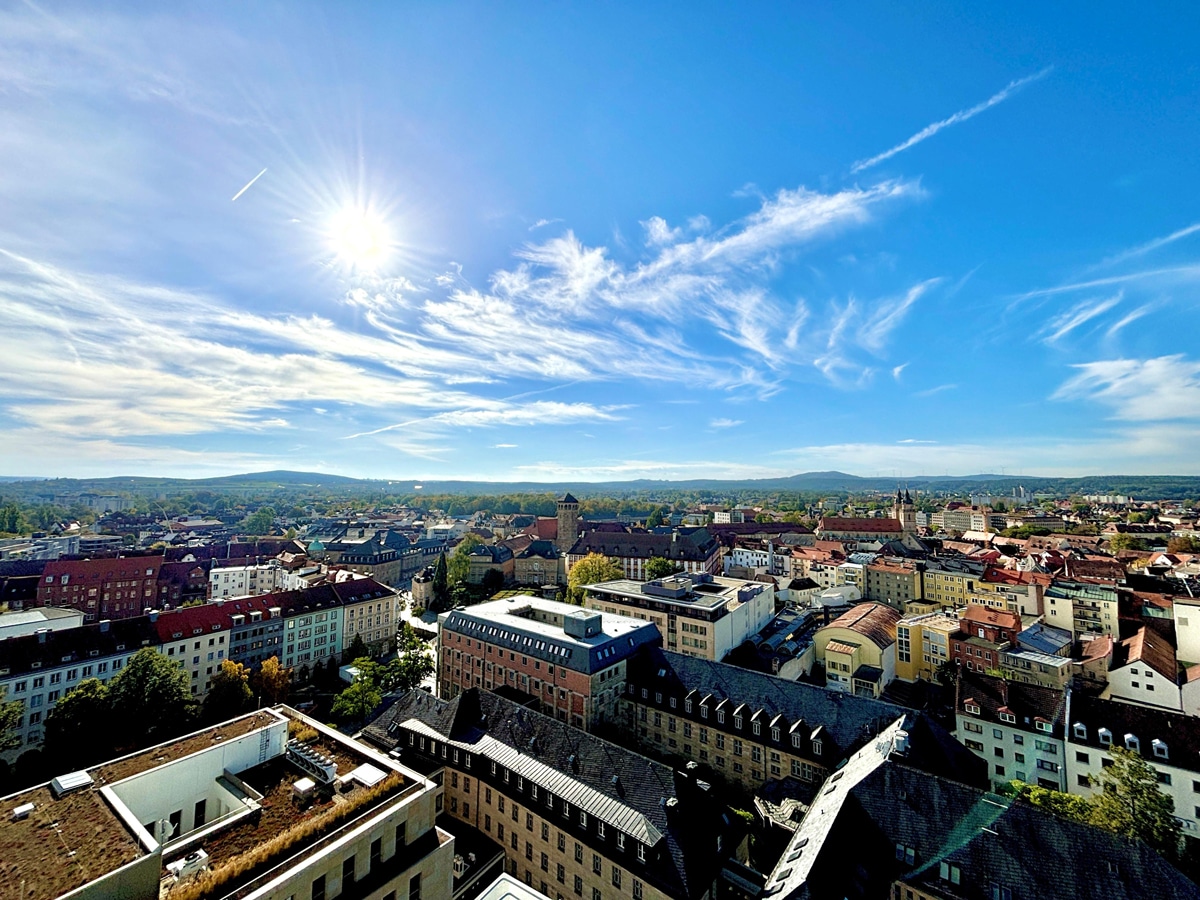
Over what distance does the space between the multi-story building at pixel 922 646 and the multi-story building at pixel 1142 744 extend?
23010mm

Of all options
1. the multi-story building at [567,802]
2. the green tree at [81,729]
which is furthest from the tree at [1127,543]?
the green tree at [81,729]

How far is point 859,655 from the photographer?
62719 mm

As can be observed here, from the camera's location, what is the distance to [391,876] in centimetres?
2158

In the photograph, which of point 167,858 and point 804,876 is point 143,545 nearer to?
point 167,858

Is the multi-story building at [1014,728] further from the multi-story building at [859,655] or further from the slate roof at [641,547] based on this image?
the slate roof at [641,547]

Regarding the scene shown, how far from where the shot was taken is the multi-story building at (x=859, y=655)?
6094 cm

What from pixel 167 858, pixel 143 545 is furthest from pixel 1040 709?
pixel 143 545

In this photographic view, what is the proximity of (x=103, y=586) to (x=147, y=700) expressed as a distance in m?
61.2

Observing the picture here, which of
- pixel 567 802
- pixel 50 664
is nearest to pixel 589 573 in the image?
pixel 567 802

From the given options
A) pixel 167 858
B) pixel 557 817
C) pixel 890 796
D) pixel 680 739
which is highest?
pixel 167 858

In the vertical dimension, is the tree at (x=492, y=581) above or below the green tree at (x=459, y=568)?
below

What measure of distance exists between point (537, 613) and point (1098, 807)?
168ft

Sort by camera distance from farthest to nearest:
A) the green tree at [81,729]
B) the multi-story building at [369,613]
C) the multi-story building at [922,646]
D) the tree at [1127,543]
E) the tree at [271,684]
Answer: the tree at [1127,543]
the multi-story building at [369,613]
the multi-story building at [922,646]
the tree at [271,684]
the green tree at [81,729]

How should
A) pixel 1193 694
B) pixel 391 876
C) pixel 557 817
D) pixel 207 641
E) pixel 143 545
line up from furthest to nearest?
pixel 143 545 < pixel 207 641 < pixel 1193 694 < pixel 557 817 < pixel 391 876
